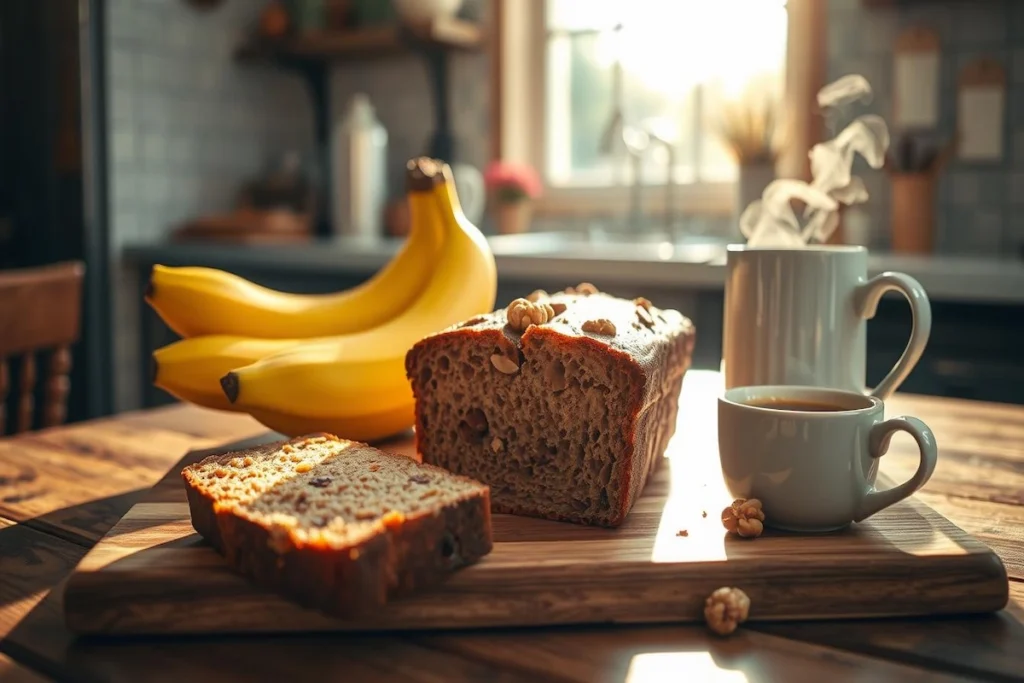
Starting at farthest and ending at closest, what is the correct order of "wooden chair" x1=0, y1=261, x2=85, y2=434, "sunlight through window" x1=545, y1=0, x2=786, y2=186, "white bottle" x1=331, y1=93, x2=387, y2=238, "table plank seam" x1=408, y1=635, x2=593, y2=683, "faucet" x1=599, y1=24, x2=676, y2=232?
"white bottle" x1=331, y1=93, x2=387, y2=238, "sunlight through window" x1=545, y1=0, x2=786, y2=186, "faucet" x1=599, y1=24, x2=676, y2=232, "wooden chair" x1=0, y1=261, x2=85, y2=434, "table plank seam" x1=408, y1=635, x2=593, y2=683

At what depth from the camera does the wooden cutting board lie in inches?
24.4

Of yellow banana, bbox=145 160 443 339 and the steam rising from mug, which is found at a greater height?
the steam rising from mug

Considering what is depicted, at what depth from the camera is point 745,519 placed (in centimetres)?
72

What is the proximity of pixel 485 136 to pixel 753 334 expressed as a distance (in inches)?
88.1

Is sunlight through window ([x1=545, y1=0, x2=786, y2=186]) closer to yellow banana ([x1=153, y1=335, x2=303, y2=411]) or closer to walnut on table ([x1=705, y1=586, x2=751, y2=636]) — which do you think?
yellow banana ([x1=153, y1=335, x2=303, y2=411])

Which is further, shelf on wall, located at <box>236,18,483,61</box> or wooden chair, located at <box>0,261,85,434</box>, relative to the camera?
shelf on wall, located at <box>236,18,483,61</box>

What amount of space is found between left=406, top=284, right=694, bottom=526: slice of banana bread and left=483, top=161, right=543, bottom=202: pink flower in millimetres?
1931

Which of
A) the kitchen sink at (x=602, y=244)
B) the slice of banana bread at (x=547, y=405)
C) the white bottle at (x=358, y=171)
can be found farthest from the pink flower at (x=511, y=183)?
the slice of banana bread at (x=547, y=405)

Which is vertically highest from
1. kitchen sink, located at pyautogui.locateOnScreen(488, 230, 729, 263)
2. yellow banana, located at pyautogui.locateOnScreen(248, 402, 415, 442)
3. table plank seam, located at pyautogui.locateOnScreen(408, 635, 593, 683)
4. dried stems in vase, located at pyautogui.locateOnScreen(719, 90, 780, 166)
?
dried stems in vase, located at pyautogui.locateOnScreen(719, 90, 780, 166)

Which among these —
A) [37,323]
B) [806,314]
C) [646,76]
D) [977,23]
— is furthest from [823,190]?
[646,76]

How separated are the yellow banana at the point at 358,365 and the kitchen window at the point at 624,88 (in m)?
1.62

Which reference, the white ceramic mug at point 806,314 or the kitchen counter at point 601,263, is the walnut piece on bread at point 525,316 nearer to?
the white ceramic mug at point 806,314

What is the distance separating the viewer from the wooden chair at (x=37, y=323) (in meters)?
1.34

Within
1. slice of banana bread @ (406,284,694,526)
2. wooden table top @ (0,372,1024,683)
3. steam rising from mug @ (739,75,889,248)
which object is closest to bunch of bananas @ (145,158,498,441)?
slice of banana bread @ (406,284,694,526)
